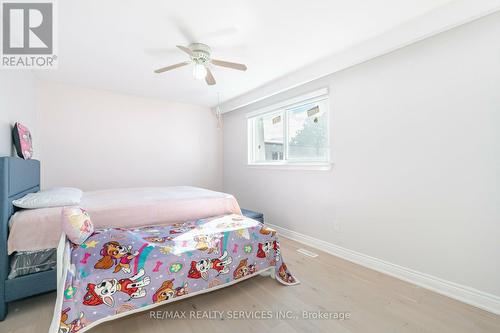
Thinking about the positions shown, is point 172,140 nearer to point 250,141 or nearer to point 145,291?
point 250,141

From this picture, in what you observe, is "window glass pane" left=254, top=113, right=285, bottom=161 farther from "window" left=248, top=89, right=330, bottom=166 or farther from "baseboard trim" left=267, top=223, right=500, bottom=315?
"baseboard trim" left=267, top=223, right=500, bottom=315

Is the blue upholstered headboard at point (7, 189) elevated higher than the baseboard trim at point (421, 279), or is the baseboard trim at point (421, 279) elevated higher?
the blue upholstered headboard at point (7, 189)

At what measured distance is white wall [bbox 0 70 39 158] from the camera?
2.00m

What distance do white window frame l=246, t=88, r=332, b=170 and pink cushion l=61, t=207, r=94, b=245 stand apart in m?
2.45

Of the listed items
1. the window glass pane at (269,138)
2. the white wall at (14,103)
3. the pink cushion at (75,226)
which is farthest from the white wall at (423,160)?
the white wall at (14,103)

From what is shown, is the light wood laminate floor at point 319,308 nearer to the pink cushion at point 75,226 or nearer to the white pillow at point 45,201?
the pink cushion at point 75,226

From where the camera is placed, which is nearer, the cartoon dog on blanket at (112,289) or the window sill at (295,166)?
the cartoon dog on blanket at (112,289)

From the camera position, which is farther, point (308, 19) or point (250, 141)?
point (250, 141)

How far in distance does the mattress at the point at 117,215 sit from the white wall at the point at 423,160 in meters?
1.42

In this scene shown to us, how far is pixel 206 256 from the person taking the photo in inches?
68.3

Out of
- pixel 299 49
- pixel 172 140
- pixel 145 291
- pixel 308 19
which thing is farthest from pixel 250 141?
pixel 145 291

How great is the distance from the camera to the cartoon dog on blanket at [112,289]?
53.5 inches

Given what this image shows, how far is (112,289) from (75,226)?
46cm

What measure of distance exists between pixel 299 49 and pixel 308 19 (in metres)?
0.48
